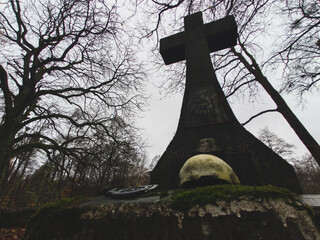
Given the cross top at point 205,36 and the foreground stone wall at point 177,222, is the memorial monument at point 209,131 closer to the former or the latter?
the cross top at point 205,36

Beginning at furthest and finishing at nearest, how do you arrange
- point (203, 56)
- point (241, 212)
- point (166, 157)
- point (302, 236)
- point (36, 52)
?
1. point (36, 52)
2. point (203, 56)
3. point (166, 157)
4. point (241, 212)
5. point (302, 236)

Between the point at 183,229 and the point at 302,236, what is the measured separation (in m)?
0.65

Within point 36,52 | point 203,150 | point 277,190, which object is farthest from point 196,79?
point 36,52

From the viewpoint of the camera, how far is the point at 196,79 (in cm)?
358

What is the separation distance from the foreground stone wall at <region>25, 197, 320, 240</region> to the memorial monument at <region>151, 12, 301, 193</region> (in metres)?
1.55

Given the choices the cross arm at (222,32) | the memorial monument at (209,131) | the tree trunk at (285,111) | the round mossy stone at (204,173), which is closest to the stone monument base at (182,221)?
the round mossy stone at (204,173)

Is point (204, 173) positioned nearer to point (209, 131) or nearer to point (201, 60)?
point (209, 131)

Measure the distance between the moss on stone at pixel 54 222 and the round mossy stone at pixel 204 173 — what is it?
1.11 m

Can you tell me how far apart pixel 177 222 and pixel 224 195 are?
1.21 ft

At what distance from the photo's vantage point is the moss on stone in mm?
1189

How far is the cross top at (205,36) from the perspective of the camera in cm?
388

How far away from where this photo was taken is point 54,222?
1.25 metres

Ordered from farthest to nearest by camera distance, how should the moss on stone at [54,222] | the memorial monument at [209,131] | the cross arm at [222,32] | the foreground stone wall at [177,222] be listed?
the cross arm at [222,32]
the memorial monument at [209,131]
the moss on stone at [54,222]
the foreground stone wall at [177,222]

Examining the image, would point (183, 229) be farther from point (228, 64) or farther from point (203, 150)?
point (228, 64)
